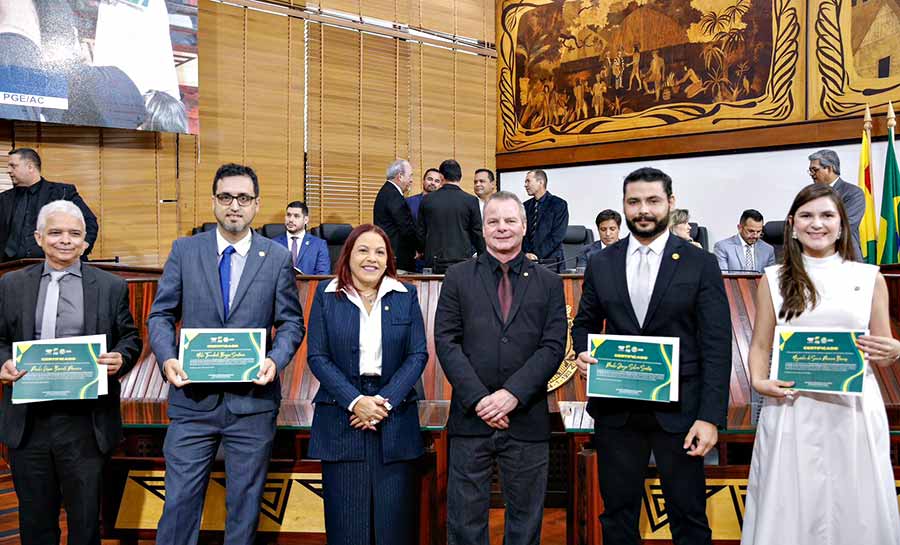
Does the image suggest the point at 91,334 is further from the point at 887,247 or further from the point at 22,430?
the point at 887,247

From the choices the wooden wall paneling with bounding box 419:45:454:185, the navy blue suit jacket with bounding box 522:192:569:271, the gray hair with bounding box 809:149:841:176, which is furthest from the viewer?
the wooden wall paneling with bounding box 419:45:454:185

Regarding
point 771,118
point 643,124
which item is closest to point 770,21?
point 771,118

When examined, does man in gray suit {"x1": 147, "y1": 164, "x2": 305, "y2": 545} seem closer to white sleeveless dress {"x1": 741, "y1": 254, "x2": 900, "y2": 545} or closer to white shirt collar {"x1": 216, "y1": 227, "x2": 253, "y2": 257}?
white shirt collar {"x1": 216, "y1": 227, "x2": 253, "y2": 257}

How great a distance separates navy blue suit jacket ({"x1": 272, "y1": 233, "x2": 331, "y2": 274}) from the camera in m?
5.96

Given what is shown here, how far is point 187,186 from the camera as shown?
7.59 metres

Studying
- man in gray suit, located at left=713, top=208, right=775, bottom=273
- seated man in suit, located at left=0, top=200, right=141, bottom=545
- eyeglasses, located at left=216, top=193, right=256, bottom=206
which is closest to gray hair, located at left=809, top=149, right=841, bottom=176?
man in gray suit, located at left=713, top=208, right=775, bottom=273

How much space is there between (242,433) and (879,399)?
2.05 meters

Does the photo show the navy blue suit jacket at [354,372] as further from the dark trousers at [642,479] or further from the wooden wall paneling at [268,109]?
the wooden wall paneling at [268,109]

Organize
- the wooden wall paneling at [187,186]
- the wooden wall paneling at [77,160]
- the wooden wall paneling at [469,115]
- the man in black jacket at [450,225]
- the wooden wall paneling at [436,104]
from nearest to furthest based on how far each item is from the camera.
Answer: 1. the man in black jacket at [450,225]
2. the wooden wall paneling at [77,160]
3. the wooden wall paneling at [187,186]
4. the wooden wall paneling at [436,104]
5. the wooden wall paneling at [469,115]

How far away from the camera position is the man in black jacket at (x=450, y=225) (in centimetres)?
606

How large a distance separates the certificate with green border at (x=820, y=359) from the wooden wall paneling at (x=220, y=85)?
6477 mm

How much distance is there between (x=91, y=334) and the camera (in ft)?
8.82

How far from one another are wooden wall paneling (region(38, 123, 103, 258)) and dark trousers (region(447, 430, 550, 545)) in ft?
18.9

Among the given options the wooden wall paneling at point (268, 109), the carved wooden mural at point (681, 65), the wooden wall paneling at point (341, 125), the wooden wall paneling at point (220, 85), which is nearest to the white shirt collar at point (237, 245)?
the wooden wall paneling at point (220, 85)
